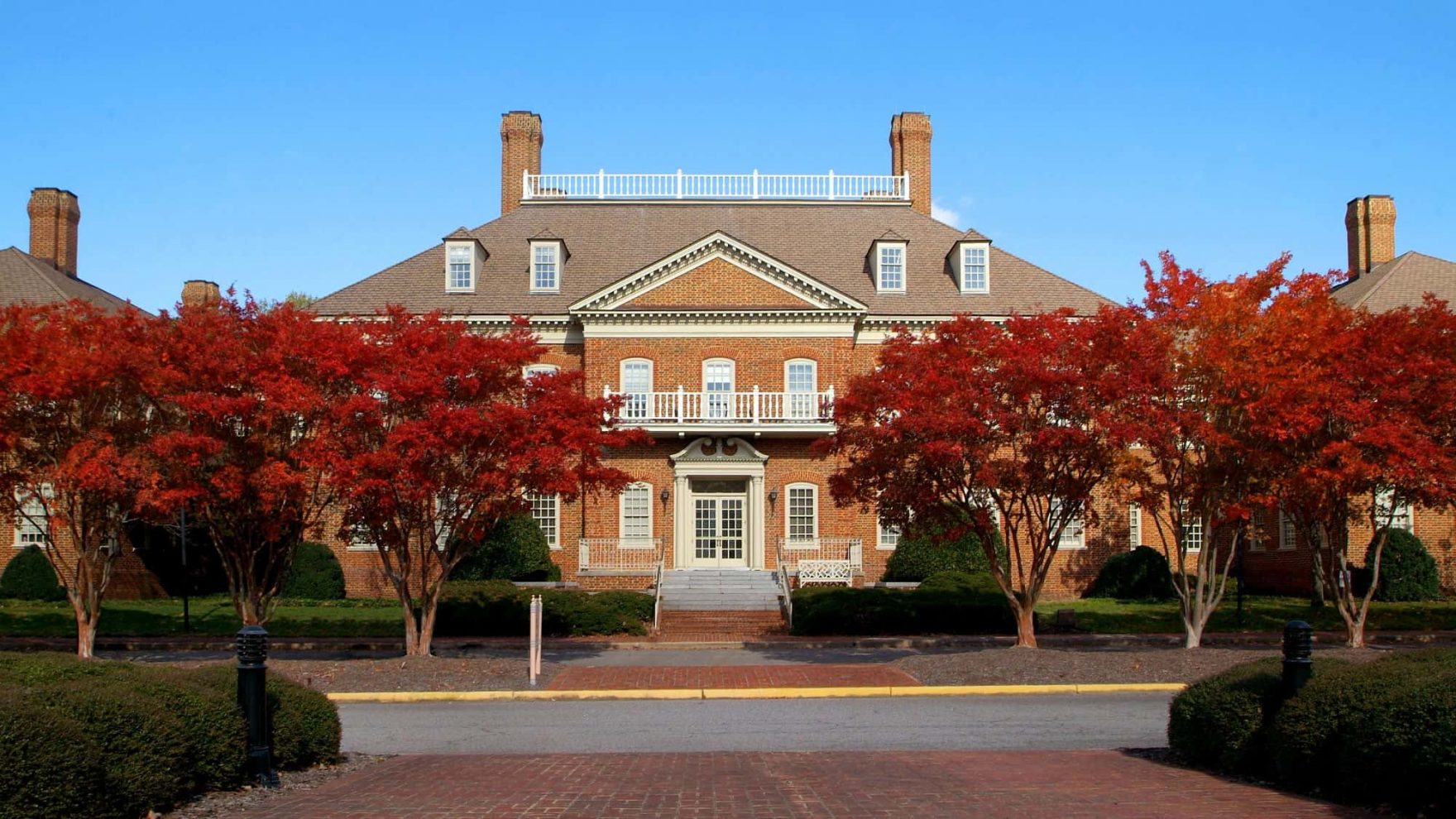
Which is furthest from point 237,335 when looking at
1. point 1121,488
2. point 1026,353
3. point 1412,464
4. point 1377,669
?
point 1412,464

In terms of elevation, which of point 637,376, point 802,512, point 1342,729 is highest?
point 637,376

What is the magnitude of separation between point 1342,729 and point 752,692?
953 cm

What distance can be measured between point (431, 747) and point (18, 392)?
11.4 metres

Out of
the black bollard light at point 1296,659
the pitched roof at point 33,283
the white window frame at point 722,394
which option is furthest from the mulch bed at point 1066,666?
the pitched roof at point 33,283

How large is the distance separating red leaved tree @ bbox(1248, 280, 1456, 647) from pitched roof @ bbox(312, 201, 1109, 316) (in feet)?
43.8

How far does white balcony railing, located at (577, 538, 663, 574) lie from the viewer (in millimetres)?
33594

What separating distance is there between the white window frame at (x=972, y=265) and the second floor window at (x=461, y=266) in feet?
44.6

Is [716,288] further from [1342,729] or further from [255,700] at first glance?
[1342,729]

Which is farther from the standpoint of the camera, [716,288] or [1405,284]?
[1405,284]

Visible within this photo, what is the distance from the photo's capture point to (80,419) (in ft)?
70.5

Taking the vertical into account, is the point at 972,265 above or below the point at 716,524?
above

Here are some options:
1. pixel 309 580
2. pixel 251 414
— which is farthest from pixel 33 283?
pixel 251 414

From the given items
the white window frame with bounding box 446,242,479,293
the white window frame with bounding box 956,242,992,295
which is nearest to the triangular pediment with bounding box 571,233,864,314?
the white window frame with bounding box 446,242,479,293

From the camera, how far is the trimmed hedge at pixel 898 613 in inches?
1072
